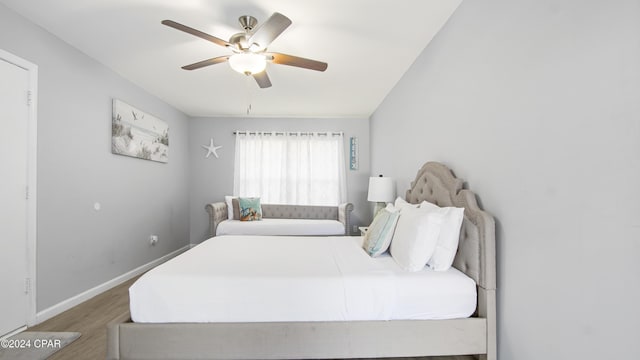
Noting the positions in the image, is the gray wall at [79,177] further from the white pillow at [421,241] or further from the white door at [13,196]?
the white pillow at [421,241]

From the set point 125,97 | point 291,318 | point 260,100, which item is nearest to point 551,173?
point 291,318

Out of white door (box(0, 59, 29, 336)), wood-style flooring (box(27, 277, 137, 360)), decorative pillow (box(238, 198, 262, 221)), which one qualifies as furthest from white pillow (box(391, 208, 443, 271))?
decorative pillow (box(238, 198, 262, 221))

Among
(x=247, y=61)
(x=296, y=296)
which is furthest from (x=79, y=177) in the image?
(x=296, y=296)

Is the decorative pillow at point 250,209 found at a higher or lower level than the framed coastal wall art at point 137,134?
lower

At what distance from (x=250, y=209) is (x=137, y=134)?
6.06ft

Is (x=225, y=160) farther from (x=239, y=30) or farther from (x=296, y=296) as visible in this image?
(x=296, y=296)

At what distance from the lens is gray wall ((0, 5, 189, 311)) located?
2299 mm

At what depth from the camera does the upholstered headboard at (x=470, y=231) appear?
1.54 meters

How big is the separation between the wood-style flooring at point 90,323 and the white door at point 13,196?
252mm

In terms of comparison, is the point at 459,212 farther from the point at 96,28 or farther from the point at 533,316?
the point at 96,28

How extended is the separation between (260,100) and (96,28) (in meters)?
2.08

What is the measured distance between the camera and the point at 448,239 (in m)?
1.73

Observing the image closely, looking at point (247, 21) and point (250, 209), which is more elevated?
point (247, 21)

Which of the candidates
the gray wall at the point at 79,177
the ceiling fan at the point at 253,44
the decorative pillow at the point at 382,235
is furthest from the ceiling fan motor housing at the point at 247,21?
the decorative pillow at the point at 382,235
